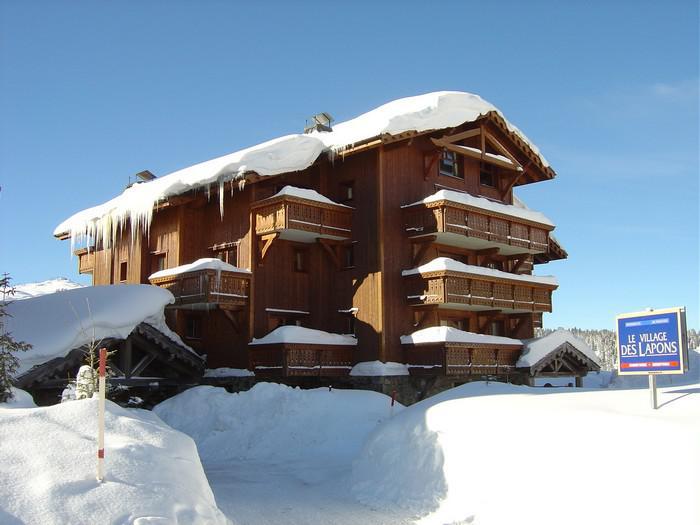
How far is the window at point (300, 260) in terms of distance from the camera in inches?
1107

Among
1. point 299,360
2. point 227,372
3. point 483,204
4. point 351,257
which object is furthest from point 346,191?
point 227,372

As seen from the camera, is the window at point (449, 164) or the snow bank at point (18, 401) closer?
the snow bank at point (18, 401)

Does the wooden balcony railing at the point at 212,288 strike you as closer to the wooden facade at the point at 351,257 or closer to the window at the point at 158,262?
the wooden facade at the point at 351,257

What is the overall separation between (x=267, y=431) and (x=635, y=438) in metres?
12.2

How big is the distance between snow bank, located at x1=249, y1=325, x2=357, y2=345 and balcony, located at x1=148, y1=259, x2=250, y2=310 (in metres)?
1.63

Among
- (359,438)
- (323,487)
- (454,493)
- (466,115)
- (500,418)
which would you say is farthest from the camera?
(466,115)

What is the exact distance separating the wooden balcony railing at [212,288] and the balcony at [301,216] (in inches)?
79.8

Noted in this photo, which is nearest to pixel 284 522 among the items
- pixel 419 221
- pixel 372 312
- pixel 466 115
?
pixel 372 312

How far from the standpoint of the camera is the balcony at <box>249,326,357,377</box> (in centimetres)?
2483

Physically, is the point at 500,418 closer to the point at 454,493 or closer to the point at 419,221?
the point at 454,493

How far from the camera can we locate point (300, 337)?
25109mm

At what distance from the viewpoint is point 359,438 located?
20219mm

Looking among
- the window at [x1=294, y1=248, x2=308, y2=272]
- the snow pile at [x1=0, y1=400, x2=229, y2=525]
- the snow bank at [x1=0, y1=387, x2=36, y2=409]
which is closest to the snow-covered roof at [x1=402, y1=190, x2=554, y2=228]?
the window at [x1=294, y1=248, x2=308, y2=272]

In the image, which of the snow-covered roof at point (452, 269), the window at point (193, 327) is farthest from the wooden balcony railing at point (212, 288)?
the snow-covered roof at point (452, 269)
